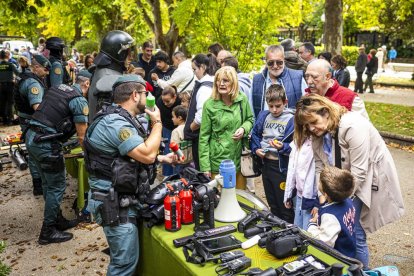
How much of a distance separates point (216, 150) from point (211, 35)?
6.46 meters

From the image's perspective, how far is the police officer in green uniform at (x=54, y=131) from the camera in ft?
16.1

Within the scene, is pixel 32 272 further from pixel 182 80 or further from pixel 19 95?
pixel 182 80

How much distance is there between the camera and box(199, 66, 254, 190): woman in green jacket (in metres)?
4.55

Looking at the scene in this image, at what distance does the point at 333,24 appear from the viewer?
1395 centimetres

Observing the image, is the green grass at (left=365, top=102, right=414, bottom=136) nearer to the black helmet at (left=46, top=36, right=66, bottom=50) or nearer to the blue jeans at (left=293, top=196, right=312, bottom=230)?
the blue jeans at (left=293, top=196, right=312, bottom=230)

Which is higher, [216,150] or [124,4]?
[124,4]

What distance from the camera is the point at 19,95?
6.50 meters

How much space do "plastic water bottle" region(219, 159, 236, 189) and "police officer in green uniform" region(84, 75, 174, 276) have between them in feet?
1.69

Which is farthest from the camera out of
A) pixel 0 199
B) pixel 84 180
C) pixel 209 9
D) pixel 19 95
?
pixel 209 9

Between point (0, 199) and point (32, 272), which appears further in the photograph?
point (0, 199)

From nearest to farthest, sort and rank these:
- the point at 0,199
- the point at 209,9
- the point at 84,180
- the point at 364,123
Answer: the point at 364,123 → the point at 84,180 → the point at 0,199 → the point at 209,9

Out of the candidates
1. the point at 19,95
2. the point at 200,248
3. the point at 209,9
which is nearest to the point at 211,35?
the point at 209,9

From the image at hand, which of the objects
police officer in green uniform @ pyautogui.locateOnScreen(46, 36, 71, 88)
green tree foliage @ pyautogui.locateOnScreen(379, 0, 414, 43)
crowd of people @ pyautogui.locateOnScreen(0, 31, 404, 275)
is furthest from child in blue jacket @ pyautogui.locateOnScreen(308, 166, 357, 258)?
green tree foliage @ pyautogui.locateOnScreen(379, 0, 414, 43)

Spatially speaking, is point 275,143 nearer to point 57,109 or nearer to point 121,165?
point 121,165
